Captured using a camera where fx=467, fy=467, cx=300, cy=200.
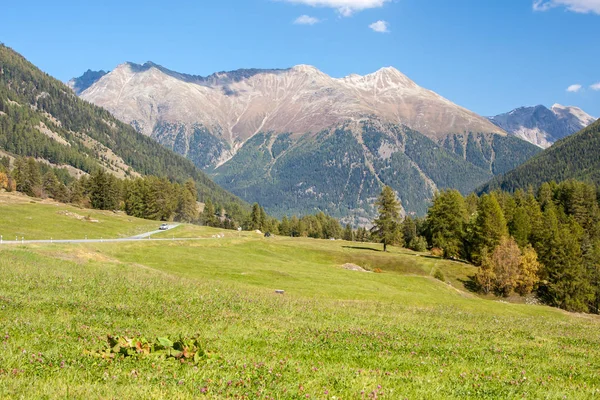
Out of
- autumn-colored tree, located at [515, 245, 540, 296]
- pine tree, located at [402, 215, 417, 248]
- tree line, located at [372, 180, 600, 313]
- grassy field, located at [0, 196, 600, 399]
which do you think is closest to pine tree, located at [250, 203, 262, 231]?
pine tree, located at [402, 215, 417, 248]

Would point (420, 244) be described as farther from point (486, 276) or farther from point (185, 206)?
point (185, 206)

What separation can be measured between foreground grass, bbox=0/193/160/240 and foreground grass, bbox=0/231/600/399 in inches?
1749

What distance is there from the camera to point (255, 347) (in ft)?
53.1

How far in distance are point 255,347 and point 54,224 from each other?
85.4 metres

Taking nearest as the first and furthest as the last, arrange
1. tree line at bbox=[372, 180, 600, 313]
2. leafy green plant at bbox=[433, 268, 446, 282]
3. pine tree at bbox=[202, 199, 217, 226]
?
leafy green plant at bbox=[433, 268, 446, 282] < tree line at bbox=[372, 180, 600, 313] < pine tree at bbox=[202, 199, 217, 226]

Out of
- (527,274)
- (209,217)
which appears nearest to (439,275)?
(527,274)

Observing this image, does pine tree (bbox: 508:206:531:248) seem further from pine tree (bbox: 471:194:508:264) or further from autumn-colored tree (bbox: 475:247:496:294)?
autumn-colored tree (bbox: 475:247:496:294)

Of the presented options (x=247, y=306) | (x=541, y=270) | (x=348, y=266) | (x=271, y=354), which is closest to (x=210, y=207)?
(x=348, y=266)

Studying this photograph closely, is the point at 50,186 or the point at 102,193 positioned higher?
the point at 50,186

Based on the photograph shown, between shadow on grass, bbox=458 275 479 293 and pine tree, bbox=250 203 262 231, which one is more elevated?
pine tree, bbox=250 203 262 231

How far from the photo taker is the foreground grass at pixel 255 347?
1124 centimetres

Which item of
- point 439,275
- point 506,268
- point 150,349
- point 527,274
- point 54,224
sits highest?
point 150,349

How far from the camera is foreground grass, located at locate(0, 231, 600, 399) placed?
36.9ft

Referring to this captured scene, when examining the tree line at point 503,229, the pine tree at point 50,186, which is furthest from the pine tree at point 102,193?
the pine tree at point 50,186
